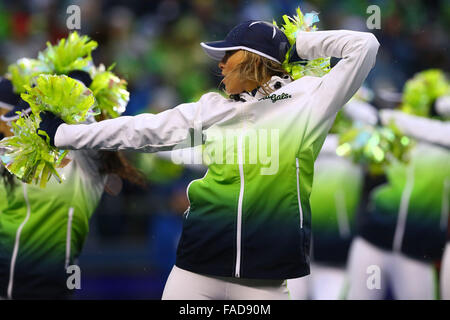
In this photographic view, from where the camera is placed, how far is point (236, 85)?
10.3 ft

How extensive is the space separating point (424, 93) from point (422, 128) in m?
1.07

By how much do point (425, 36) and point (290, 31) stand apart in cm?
786

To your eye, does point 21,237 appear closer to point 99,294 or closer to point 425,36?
point 99,294

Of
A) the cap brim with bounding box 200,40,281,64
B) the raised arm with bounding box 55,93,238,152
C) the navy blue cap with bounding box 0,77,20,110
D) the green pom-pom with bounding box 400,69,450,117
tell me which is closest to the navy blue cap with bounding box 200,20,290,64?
the cap brim with bounding box 200,40,281,64

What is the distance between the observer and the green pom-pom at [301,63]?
3298mm

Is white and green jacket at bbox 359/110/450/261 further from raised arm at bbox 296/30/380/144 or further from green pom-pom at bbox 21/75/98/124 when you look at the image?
green pom-pom at bbox 21/75/98/124

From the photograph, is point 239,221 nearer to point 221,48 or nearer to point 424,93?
point 221,48

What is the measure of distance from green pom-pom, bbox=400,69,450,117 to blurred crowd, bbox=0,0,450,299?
0.31m

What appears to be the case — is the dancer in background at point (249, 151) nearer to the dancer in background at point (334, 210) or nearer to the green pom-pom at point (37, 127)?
the green pom-pom at point (37, 127)

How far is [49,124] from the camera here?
10.6 ft

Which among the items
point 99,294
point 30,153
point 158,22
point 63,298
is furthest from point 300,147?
point 158,22

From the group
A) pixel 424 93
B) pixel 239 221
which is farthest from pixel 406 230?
pixel 239 221

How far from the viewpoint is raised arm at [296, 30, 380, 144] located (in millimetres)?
3023

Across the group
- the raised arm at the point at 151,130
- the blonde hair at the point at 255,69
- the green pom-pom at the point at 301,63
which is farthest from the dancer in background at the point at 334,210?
the raised arm at the point at 151,130
